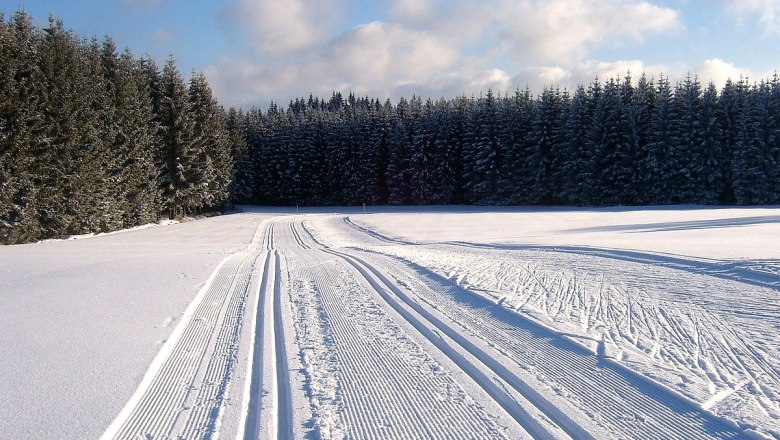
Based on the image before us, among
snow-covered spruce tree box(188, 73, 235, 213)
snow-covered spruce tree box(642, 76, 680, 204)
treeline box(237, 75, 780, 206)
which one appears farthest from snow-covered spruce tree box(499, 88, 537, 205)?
snow-covered spruce tree box(188, 73, 235, 213)

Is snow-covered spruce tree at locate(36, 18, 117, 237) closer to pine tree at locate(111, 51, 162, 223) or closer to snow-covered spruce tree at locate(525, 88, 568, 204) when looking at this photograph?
pine tree at locate(111, 51, 162, 223)

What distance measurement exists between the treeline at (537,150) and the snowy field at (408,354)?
117 ft

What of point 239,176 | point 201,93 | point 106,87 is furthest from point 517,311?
point 239,176

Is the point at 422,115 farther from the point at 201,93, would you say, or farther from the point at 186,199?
the point at 186,199

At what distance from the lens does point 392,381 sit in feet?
14.9

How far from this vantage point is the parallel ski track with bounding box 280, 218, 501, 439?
3613mm

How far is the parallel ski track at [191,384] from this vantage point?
12.2 ft

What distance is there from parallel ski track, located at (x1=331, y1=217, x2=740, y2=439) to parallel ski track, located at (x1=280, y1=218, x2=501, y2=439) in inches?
24.8

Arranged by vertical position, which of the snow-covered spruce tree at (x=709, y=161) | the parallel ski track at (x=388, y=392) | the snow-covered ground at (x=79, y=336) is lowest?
the parallel ski track at (x=388, y=392)

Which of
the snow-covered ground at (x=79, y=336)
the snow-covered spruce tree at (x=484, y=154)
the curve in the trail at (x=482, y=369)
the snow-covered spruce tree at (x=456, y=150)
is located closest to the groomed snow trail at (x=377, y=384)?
the curve in the trail at (x=482, y=369)

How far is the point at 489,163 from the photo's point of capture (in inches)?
1994

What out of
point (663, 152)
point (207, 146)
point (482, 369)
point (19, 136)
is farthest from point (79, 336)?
point (663, 152)

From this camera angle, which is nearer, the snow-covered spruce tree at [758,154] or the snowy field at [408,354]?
the snowy field at [408,354]

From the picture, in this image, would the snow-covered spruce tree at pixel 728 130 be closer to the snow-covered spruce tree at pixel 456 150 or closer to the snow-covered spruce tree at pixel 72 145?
the snow-covered spruce tree at pixel 456 150
